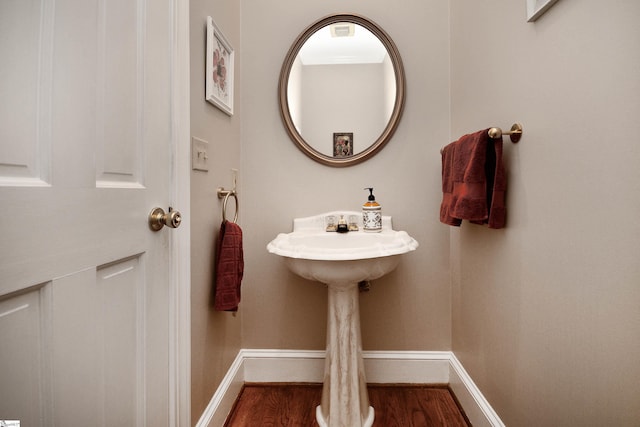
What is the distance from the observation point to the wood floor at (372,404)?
1.45 meters

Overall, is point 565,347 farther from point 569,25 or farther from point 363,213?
point 363,213

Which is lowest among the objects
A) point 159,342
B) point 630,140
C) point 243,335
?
point 243,335

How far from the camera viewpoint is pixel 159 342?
3.08 ft

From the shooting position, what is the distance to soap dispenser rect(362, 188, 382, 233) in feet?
5.26

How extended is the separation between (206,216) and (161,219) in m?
0.36

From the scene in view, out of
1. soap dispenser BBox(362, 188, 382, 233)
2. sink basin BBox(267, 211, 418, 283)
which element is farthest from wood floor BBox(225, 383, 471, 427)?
soap dispenser BBox(362, 188, 382, 233)

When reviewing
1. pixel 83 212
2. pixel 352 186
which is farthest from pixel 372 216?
pixel 83 212

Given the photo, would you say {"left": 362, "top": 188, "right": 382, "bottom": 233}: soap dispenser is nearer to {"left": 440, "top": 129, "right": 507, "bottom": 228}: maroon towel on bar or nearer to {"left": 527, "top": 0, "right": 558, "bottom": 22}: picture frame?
{"left": 440, "top": 129, "right": 507, "bottom": 228}: maroon towel on bar

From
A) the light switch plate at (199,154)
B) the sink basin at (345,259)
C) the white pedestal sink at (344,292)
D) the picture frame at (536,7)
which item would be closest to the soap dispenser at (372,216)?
the white pedestal sink at (344,292)

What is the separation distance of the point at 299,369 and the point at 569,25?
174cm

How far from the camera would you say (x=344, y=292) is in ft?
4.46

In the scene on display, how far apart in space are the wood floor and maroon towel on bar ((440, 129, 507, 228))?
3.01 feet

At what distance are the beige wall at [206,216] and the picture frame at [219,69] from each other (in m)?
0.03

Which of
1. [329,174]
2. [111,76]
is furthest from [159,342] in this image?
[329,174]
